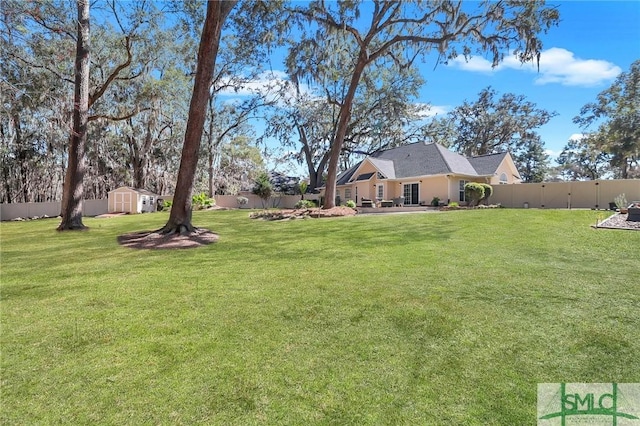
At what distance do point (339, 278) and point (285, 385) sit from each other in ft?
8.75

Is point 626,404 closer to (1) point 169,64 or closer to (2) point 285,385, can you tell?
A: (2) point 285,385

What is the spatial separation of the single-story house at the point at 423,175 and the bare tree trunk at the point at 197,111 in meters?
15.3

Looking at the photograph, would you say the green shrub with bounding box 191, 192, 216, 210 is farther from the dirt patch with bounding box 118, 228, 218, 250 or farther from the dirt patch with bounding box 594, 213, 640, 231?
the dirt patch with bounding box 594, 213, 640, 231

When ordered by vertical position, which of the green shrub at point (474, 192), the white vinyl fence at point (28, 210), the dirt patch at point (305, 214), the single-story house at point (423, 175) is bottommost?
the dirt patch at point (305, 214)

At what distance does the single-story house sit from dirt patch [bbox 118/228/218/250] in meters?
15.3

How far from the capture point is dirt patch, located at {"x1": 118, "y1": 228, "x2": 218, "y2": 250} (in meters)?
8.07

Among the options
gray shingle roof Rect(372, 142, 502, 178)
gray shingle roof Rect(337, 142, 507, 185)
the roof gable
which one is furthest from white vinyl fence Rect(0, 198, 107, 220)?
the roof gable

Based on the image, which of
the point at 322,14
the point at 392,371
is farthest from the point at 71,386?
the point at 322,14

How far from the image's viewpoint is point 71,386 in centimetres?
238

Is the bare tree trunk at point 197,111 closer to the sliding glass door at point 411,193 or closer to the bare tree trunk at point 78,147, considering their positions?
the bare tree trunk at point 78,147

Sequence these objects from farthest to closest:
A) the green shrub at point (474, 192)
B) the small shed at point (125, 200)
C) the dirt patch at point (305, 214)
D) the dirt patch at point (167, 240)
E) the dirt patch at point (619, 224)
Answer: the small shed at point (125, 200) < the green shrub at point (474, 192) < the dirt patch at point (305, 214) < the dirt patch at point (619, 224) < the dirt patch at point (167, 240)

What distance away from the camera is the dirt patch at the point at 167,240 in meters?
8.07

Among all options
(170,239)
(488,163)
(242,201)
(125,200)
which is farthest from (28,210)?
(488,163)

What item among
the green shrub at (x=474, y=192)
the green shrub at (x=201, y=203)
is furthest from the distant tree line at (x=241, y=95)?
the green shrub at (x=474, y=192)
